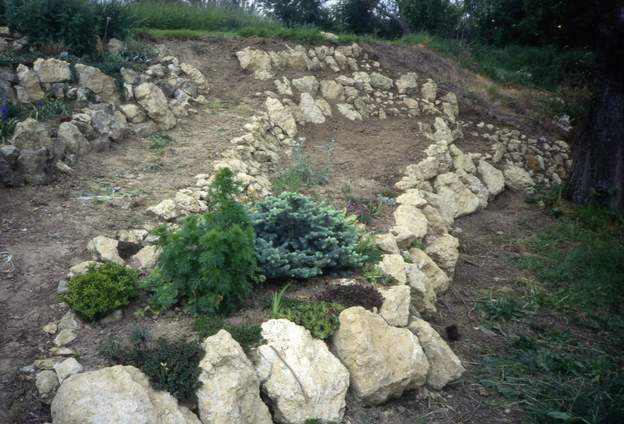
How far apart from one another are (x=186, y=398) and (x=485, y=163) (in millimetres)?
7592

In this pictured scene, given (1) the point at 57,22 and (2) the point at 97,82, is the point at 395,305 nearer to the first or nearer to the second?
(2) the point at 97,82

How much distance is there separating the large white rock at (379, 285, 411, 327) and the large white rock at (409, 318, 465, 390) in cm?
18

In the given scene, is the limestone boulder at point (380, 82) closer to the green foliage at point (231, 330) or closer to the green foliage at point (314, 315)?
the green foliage at point (314, 315)

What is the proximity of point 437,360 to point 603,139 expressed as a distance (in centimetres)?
612

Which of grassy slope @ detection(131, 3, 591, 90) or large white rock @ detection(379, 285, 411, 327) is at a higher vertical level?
grassy slope @ detection(131, 3, 591, 90)

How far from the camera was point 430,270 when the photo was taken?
6207 mm

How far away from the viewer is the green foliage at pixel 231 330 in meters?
3.90

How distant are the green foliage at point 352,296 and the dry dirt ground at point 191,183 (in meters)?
0.22

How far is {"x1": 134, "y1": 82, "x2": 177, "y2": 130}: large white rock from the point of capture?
7.65 meters

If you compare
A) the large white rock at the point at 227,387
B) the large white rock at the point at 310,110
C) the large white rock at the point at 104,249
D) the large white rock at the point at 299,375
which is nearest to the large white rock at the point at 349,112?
the large white rock at the point at 310,110

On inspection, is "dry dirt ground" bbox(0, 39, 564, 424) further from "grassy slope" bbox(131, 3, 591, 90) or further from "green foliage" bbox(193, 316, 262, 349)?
"grassy slope" bbox(131, 3, 591, 90)

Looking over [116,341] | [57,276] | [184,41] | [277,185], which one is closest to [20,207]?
[57,276]

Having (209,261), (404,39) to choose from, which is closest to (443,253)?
(209,261)

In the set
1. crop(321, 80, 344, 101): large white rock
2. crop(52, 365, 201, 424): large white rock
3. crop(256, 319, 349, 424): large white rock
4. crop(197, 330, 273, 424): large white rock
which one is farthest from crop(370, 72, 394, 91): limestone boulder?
crop(52, 365, 201, 424): large white rock
